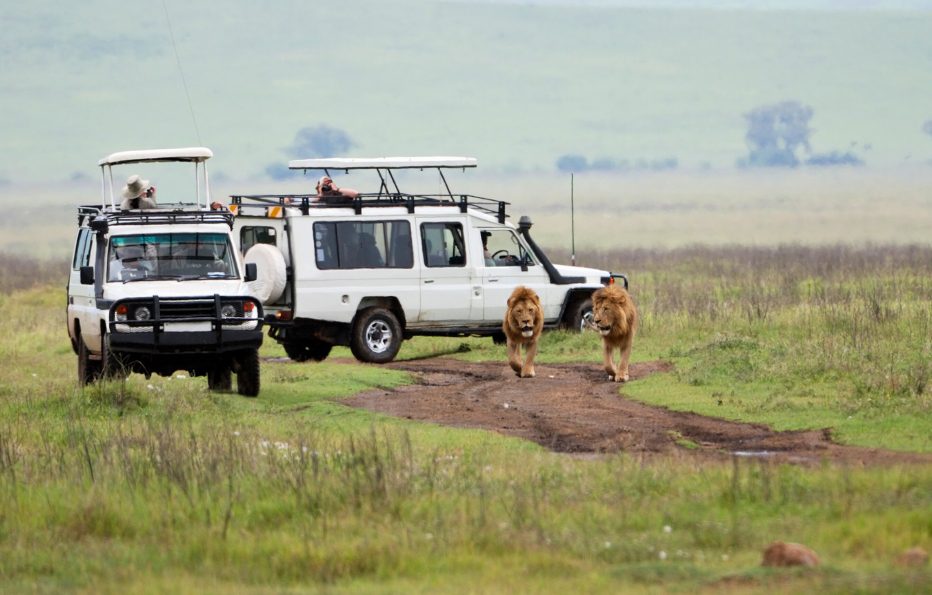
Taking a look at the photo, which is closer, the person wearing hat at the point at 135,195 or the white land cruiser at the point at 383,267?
the person wearing hat at the point at 135,195

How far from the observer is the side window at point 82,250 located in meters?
18.2

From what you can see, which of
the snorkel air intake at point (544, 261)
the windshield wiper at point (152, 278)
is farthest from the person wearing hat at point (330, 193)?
the windshield wiper at point (152, 278)

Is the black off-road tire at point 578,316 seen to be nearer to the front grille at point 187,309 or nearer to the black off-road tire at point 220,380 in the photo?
the black off-road tire at point 220,380

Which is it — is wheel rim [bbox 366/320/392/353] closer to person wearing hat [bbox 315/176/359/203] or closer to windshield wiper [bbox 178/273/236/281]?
person wearing hat [bbox 315/176/359/203]

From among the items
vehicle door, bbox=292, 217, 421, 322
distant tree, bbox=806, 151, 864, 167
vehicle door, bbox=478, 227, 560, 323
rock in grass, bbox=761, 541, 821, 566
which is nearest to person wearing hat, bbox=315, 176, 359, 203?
vehicle door, bbox=292, 217, 421, 322

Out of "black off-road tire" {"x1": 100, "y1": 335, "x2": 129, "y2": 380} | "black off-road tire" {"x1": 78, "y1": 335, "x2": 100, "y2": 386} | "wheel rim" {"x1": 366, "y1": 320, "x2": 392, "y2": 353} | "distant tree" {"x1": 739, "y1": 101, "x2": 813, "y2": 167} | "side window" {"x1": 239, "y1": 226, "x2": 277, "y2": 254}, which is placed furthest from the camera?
"distant tree" {"x1": 739, "y1": 101, "x2": 813, "y2": 167}

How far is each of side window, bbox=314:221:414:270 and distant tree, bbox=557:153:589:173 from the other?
342 feet

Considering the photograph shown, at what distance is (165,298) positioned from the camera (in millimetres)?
16531

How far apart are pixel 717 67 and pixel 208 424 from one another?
13624cm

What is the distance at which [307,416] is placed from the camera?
15.7m

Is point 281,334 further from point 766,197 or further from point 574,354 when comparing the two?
point 766,197

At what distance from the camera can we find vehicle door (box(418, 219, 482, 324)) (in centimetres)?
2205

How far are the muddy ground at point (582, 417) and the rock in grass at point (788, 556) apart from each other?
10.2 feet

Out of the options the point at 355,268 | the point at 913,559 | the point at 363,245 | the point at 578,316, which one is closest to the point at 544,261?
the point at 578,316
